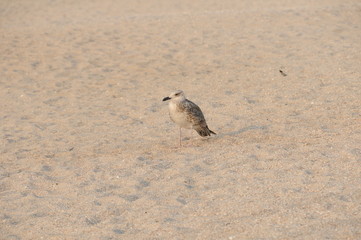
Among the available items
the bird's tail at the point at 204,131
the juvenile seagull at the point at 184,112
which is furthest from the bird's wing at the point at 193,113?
Result: the bird's tail at the point at 204,131

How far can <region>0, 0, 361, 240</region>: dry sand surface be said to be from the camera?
19.9 ft

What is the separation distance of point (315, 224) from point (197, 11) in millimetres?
17185

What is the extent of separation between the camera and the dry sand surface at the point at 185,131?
608cm

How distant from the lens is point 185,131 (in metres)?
9.73

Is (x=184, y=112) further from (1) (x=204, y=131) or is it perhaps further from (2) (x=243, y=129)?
(2) (x=243, y=129)

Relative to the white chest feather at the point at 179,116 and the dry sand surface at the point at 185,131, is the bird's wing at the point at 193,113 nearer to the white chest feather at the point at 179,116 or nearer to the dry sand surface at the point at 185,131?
the white chest feather at the point at 179,116

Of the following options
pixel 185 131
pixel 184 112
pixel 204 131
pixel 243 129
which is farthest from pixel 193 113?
pixel 185 131

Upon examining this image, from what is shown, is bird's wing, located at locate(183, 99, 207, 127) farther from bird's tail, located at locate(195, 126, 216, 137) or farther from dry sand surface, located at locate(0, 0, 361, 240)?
dry sand surface, located at locate(0, 0, 361, 240)

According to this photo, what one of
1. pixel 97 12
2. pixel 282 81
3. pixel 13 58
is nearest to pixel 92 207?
pixel 282 81

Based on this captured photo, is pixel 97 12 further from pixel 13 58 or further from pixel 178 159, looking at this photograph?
pixel 178 159

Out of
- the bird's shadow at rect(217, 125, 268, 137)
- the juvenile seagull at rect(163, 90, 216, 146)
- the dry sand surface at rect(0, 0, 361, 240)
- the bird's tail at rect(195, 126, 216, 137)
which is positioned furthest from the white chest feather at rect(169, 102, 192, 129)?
the bird's shadow at rect(217, 125, 268, 137)

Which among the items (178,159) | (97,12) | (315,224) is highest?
(315,224)

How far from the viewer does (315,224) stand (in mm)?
5617

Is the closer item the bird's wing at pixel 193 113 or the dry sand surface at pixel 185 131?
the dry sand surface at pixel 185 131
